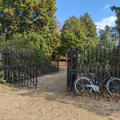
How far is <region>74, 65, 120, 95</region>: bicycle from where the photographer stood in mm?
3855

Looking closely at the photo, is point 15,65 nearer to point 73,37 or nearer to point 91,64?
point 91,64

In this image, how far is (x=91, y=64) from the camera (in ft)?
14.0

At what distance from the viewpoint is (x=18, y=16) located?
10.8m

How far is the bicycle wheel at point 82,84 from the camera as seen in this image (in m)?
4.09

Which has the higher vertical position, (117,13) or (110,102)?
(117,13)

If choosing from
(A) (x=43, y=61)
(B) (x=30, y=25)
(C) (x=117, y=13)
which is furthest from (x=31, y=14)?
(C) (x=117, y=13)

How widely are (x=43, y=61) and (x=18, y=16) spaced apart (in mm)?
5208

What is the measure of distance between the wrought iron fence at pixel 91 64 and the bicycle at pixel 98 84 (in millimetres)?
194

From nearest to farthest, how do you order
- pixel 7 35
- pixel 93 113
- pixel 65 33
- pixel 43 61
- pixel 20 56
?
1. pixel 93 113
2. pixel 20 56
3. pixel 43 61
4. pixel 7 35
5. pixel 65 33

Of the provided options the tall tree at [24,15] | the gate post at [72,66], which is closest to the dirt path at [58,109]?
the gate post at [72,66]

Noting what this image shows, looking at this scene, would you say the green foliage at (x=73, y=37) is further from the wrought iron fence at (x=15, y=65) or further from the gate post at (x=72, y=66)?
the gate post at (x=72, y=66)

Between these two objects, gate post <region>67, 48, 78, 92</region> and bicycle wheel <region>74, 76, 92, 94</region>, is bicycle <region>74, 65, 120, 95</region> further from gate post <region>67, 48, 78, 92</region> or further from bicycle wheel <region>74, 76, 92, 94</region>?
gate post <region>67, 48, 78, 92</region>

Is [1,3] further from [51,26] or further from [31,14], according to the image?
[51,26]

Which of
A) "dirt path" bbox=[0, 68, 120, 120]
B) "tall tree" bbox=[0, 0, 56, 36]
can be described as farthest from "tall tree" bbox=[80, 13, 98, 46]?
"dirt path" bbox=[0, 68, 120, 120]
